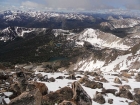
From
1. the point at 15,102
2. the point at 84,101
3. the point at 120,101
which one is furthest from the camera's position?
the point at 120,101

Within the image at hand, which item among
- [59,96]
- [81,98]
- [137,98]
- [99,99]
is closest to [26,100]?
[81,98]

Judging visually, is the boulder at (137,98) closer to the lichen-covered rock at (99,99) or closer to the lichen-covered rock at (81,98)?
the lichen-covered rock at (99,99)

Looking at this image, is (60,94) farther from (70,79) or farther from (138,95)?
(70,79)

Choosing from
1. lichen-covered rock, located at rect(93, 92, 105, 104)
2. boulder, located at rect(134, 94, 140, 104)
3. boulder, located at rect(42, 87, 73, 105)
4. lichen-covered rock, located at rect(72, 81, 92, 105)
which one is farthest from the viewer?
boulder, located at rect(134, 94, 140, 104)

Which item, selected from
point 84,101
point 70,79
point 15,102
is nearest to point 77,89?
point 84,101

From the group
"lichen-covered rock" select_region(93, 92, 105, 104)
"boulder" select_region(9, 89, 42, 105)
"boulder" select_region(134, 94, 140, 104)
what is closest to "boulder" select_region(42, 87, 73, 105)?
"lichen-covered rock" select_region(93, 92, 105, 104)

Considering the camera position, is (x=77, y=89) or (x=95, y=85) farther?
(x=95, y=85)

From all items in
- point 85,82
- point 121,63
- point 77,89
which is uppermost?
point 77,89

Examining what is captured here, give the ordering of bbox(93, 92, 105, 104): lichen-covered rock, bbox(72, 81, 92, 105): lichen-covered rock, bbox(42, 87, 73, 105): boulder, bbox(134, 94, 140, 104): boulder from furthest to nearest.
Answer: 1. bbox(134, 94, 140, 104): boulder
2. bbox(93, 92, 105, 104): lichen-covered rock
3. bbox(42, 87, 73, 105): boulder
4. bbox(72, 81, 92, 105): lichen-covered rock

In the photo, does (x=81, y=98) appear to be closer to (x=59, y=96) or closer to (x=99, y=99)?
(x=59, y=96)

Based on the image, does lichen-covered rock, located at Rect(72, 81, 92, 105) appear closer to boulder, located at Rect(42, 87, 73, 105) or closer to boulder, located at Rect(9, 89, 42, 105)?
boulder, located at Rect(42, 87, 73, 105)

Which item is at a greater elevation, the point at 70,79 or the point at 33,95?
the point at 33,95
